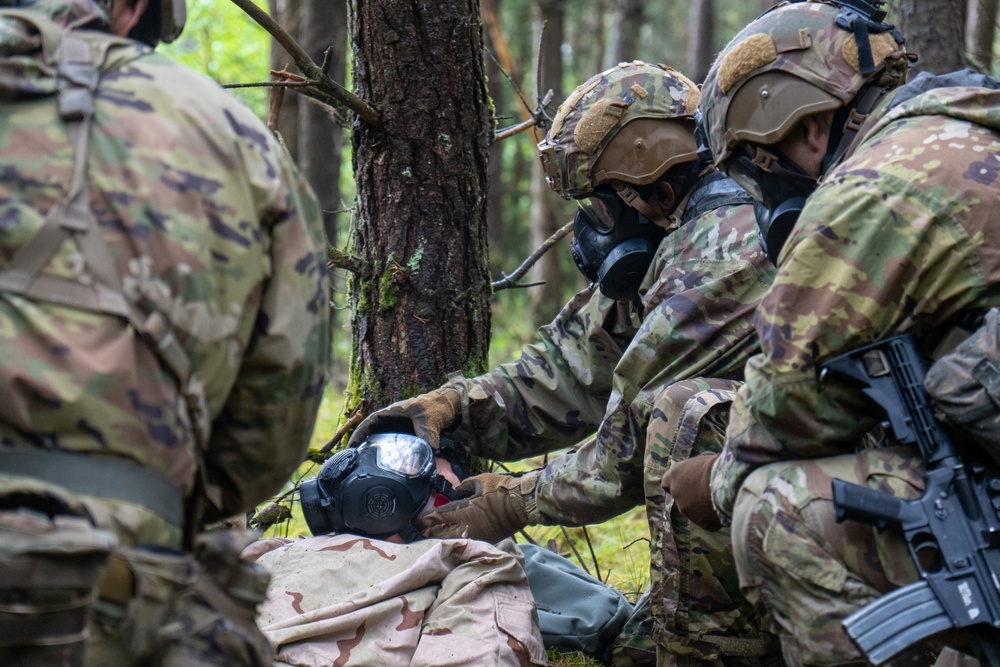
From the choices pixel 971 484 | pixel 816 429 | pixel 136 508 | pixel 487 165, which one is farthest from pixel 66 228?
pixel 487 165

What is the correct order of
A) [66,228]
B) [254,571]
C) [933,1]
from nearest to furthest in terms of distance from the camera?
[66,228], [254,571], [933,1]

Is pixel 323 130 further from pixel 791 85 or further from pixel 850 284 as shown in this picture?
pixel 850 284

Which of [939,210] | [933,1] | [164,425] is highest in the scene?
[933,1]

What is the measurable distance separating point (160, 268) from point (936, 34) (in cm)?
558

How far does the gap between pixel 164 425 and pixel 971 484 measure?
6.97 feet

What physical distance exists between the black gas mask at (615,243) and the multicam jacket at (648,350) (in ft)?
0.31

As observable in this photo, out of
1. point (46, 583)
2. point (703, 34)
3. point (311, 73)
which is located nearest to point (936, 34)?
point (311, 73)

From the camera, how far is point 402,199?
4.60 meters

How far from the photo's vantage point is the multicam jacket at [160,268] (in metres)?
2.08

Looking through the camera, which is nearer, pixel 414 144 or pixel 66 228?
pixel 66 228

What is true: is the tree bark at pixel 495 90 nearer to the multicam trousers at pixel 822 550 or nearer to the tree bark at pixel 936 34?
the tree bark at pixel 936 34

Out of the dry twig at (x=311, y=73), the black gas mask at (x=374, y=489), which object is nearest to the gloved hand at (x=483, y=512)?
the black gas mask at (x=374, y=489)

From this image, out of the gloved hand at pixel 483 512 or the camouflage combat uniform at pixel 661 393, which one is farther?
the gloved hand at pixel 483 512

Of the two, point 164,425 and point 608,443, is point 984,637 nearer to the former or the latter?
point 608,443
